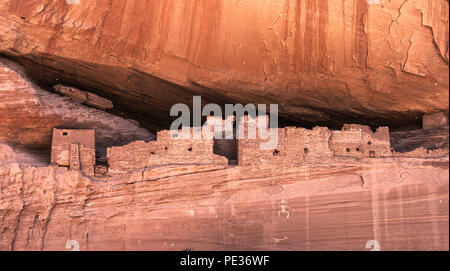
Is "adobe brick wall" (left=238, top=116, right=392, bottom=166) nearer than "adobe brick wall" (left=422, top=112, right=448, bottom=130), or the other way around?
"adobe brick wall" (left=238, top=116, right=392, bottom=166)

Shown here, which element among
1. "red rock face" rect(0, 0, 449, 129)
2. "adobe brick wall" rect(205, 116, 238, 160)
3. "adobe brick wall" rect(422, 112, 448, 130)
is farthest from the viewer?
"adobe brick wall" rect(422, 112, 448, 130)

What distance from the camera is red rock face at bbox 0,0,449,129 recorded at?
38.3 feet

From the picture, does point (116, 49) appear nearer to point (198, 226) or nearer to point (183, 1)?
point (183, 1)

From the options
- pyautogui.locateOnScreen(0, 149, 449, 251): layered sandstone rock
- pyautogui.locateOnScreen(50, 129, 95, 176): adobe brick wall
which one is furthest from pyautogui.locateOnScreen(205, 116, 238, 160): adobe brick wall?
pyautogui.locateOnScreen(50, 129, 95, 176): adobe brick wall

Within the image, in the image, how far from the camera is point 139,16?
11.7m

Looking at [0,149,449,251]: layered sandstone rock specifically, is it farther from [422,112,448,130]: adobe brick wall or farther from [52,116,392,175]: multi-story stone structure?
[422,112,448,130]: adobe brick wall

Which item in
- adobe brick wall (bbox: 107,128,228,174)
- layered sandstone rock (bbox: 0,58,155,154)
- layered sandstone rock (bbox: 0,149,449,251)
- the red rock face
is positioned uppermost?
the red rock face

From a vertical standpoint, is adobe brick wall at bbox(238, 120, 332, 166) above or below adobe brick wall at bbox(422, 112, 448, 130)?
below

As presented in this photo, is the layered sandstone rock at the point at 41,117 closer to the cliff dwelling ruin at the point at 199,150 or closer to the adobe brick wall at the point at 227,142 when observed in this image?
the cliff dwelling ruin at the point at 199,150

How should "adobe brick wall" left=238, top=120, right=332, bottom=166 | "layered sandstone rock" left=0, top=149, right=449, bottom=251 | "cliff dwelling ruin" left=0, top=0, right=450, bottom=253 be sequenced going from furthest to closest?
1. "adobe brick wall" left=238, top=120, right=332, bottom=166
2. "cliff dwelling ruin" left=0, top=0, right=450, bottom=253
3. "layered sandstone rock" left=0, top=149, right=449, bottom=251

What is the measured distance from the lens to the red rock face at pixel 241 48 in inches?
459

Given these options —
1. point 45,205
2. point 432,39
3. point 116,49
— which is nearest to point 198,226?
point 45,205

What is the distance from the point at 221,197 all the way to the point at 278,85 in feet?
8.20
